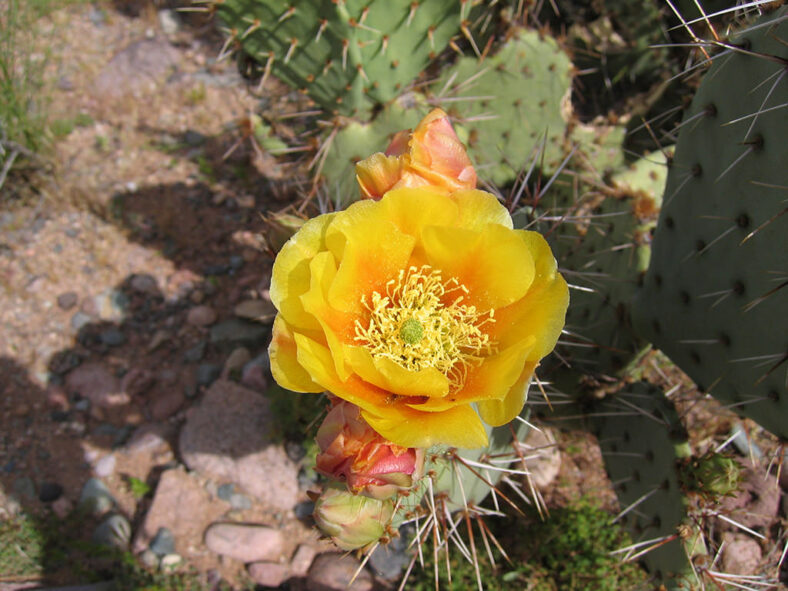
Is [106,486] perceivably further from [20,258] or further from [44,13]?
[44,13]

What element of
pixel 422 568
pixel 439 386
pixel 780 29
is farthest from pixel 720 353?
pixel 422 568

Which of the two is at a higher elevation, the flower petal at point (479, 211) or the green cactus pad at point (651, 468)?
the flower petal at point (479, 211)

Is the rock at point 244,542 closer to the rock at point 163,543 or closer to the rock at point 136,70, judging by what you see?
the rock at point 163,543

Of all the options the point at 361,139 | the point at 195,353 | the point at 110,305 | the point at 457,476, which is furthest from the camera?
the point at 110,305

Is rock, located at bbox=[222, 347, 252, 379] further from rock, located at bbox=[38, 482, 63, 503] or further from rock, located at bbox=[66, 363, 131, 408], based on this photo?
rock, located at bbox=[38, 482, 63, 503]

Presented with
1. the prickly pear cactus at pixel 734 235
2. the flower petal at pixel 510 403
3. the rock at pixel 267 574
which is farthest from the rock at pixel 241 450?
the flower petal at pixel 510 403

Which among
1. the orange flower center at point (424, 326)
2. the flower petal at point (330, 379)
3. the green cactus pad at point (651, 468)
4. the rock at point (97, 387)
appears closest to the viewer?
the flower petal at point (330, 379)

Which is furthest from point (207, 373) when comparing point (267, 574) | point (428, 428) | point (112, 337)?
point (428, 428)

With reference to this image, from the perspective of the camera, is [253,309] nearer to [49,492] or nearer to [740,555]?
[49,492]
